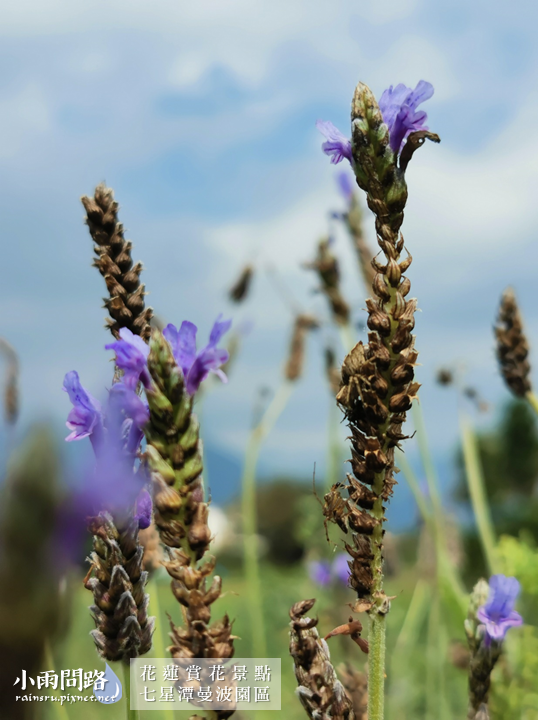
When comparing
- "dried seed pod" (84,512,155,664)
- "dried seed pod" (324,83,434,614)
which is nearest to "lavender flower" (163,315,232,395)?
"dried seed pod" (324,83,434,614)

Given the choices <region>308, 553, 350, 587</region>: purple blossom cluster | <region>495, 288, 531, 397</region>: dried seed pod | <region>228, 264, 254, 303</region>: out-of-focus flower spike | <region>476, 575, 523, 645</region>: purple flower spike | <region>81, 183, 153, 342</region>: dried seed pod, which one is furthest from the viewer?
<region>308, 553, 350, 587</region>: purple blossom cluster

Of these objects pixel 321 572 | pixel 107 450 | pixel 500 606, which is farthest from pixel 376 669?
pixel 321 572

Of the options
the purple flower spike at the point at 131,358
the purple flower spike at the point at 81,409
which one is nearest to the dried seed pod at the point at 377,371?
the purple flower spike at the point at 131,358

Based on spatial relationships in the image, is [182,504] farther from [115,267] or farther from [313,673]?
[115,267]

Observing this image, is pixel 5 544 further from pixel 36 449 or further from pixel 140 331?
pixel 140 331

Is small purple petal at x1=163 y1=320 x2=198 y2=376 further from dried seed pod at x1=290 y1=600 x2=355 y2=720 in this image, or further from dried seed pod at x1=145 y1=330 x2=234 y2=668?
dried seed pod at x1=290 y1=600 x2=355 y2=720

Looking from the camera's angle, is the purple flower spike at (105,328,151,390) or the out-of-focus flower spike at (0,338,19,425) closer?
the purple flower spike at (105,328,151,390)

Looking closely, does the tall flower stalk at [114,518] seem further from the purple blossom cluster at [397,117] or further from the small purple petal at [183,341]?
the purple blossom cluster at [397,117]
